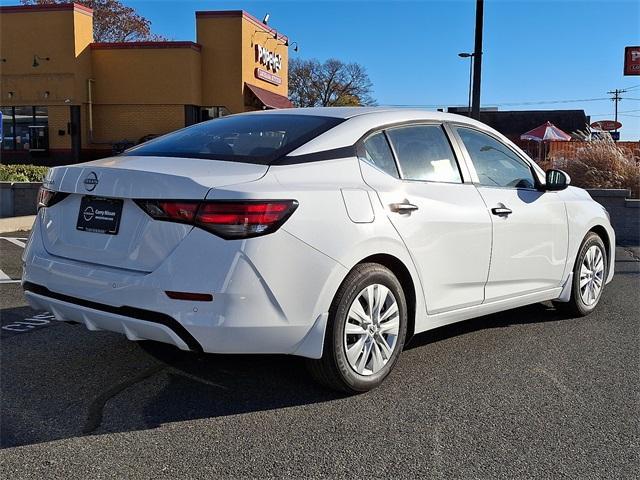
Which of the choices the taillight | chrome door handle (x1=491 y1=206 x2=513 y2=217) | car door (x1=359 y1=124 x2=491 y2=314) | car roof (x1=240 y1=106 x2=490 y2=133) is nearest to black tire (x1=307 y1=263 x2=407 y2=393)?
car door (x1=359 y1=124 x2=491 y2=314)

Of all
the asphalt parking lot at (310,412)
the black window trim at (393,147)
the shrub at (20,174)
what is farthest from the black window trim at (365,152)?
the shrub at (20,174)

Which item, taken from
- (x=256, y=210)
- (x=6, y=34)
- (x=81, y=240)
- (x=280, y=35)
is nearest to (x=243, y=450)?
(x=256, y=210)

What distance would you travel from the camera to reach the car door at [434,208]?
3963 millimetres

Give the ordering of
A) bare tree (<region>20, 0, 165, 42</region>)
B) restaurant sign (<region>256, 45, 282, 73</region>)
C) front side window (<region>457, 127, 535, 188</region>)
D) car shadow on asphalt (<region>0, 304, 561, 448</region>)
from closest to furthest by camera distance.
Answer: car shadow on asphalt (<region>0, 304, 561, 448</region>) < front side window (<region>457, 127, 535, 188</region>) < restaurant sign (<region>256, 45, 282, 73</region>) < bare tree (<region>20, 0, 165, 42</region>)

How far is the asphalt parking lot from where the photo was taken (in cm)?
300

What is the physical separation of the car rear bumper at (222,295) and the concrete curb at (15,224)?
27.4 ft

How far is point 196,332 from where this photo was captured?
128 inches

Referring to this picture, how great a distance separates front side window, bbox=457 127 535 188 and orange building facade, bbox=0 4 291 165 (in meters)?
21.8

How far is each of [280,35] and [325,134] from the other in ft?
93.6

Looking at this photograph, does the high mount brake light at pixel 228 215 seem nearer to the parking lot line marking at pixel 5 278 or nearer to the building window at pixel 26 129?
the parking lot line marking at pixel 5 278

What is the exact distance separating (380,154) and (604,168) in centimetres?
1074

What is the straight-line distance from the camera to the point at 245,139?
13.3 ft

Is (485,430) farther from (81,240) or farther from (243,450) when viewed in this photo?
(81,240)

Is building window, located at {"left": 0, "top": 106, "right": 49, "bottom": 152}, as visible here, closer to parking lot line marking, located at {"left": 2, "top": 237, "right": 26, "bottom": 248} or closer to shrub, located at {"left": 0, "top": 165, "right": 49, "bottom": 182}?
shrub, located at {"left": 0, "top": 165, "right": 49, "bottom": 182}
